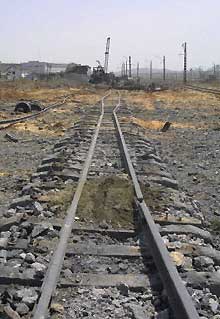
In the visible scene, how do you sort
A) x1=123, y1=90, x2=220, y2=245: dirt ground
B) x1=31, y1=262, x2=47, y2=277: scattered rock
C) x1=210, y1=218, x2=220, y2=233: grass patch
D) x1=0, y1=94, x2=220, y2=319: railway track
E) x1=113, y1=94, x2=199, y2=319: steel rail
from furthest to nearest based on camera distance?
1. x1=123, y1=90, x2=220, y2=245: dirt ground
2. x1=210, y1=218, x2=220, y2=233: grass patch
3. x1=31, y1=262, x2=47, y2=277: scattered rock
4. x1=0, y1=94, x2=220, y2=319: railway track
5. x1=113, y1=94, x2=199, y2=319: steel rail

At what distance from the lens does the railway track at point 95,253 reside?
4.14m

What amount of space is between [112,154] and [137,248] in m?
6.53

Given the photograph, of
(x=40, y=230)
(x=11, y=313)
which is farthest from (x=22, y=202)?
(x=11, y=313)

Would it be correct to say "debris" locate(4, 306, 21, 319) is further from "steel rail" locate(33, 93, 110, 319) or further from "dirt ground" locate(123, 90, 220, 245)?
"dirt ground" locate(123, 90, 220, 245)

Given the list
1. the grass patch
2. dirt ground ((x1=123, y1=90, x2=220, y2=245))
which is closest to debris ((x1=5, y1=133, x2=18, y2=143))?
dirt ground ((x1=123, y1=90, x2=220, y2=245))

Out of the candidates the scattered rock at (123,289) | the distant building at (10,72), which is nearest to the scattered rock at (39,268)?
the scattered rock at (123,289)

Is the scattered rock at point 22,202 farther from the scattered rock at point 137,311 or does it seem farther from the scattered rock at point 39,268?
the scattered rock at point 137,311

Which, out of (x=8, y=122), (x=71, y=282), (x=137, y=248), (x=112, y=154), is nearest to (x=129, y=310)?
(x=71, y=282)

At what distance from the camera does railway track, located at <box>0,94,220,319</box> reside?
4.14 m

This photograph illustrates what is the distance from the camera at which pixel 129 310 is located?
4.12 m

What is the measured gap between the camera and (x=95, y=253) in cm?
530

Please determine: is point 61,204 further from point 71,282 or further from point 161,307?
point 161,307

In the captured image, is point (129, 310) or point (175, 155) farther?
point (175, 155)

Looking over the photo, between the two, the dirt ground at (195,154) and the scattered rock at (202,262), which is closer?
the scattered rock at (202,262)
